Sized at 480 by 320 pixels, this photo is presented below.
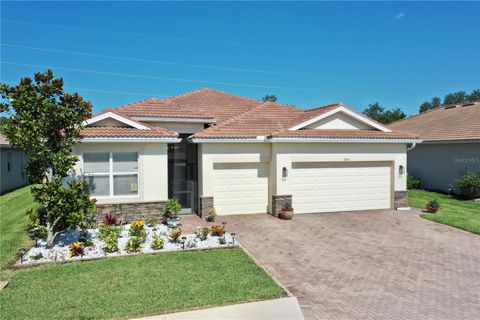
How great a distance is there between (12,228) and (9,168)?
44.2ft

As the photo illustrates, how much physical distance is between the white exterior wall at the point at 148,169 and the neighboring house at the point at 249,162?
37mm

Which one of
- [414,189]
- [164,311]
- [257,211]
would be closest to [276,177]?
[257,211]

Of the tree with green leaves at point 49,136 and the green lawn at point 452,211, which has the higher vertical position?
the tree with green leaves at point 49,136

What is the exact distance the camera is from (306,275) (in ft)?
26.2

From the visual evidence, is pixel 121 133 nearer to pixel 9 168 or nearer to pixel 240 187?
pixel 240 187

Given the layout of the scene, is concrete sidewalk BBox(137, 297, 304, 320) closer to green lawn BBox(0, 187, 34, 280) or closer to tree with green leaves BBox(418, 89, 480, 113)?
green lawn BBox(0, 187, 34, 280)

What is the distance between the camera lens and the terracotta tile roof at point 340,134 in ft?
47.8

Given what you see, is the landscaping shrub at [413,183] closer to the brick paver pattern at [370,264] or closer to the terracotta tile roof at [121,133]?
the brick paver pattern at [370,264]

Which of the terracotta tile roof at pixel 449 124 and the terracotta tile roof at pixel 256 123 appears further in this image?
the terracotta tile roof at pixel 449 124

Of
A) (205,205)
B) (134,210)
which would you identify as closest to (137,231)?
(134,210)

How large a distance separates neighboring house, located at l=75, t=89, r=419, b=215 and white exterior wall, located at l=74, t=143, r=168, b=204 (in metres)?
0.04

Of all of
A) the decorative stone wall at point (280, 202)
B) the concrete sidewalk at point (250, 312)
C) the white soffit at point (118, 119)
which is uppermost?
the white soffit at point (118, 119)

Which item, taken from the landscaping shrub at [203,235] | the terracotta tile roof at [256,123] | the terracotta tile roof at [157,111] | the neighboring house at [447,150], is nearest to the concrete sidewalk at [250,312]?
the landscaping shrub at [203,235]

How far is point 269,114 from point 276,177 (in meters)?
4.01
